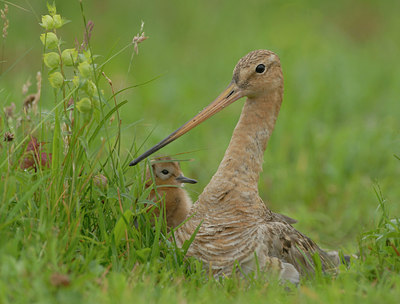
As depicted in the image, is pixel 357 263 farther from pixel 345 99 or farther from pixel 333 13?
pixel 333 13

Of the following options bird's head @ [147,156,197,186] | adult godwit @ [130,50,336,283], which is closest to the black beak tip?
adult godwit @ [130,50,336,283]

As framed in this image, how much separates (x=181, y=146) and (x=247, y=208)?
3.87 metres

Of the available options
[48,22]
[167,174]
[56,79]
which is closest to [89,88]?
[56,79]

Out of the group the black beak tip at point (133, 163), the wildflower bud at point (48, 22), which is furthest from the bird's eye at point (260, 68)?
the wildflower bud at point (48, 22)

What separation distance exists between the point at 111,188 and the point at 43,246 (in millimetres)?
783

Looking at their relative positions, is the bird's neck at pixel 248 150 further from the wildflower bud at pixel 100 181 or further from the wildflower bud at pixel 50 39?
the wildflower bud at pixel 50 39

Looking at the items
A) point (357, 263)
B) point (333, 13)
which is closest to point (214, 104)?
point (357, 263)

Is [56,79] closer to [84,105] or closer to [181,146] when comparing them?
[84,105]

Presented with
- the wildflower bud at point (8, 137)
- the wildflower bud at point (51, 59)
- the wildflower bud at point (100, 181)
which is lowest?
the wildflower bud at point (100, 181)

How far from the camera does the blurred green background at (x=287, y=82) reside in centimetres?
758

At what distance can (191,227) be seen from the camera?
4.61 meters

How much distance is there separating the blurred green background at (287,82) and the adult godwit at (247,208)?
2.25ft

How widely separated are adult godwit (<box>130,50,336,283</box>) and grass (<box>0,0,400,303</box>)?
8.0 inches

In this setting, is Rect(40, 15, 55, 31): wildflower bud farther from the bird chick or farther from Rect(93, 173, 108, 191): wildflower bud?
the bird chick
